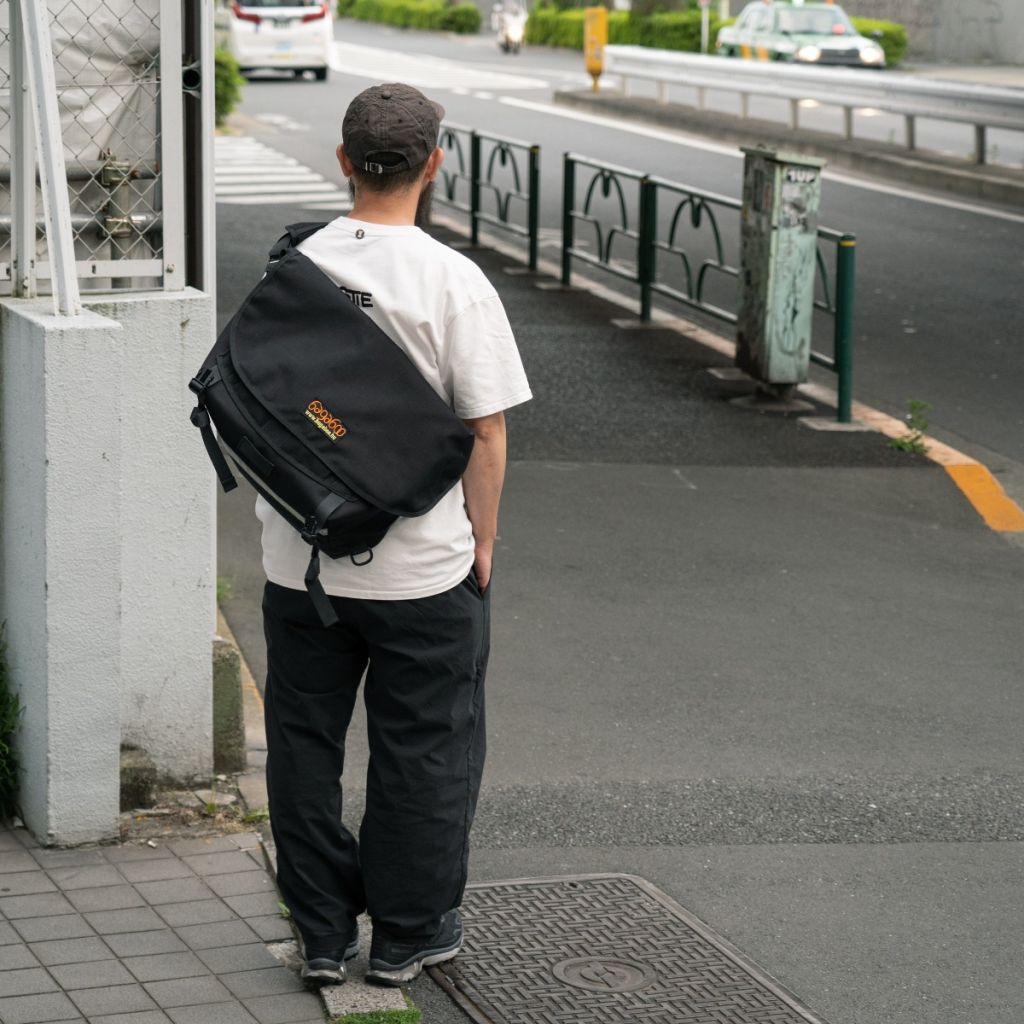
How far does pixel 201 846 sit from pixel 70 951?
1.94 feet

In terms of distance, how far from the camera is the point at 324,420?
336cm

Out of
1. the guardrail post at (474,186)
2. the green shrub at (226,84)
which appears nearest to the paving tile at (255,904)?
the guardrail post at (474,186)

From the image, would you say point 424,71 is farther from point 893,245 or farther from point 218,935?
point 218,935

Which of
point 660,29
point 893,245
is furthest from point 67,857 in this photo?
point 660,29

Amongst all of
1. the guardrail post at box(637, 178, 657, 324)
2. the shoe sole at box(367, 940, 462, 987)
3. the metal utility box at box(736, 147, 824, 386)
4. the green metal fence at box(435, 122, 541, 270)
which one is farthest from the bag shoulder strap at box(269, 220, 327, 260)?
the green metal fence at box(435, 122, 541, 270)

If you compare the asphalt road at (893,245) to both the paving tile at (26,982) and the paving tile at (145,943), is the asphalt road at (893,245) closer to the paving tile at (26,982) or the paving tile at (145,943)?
the paving tile at (145,943)

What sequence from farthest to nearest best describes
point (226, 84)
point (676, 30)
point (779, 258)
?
point (676, 30)
point (226, 84)
point (779, 258)

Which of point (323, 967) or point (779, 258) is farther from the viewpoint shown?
point (779, 258)

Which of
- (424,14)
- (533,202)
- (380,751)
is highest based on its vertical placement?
(424,14)

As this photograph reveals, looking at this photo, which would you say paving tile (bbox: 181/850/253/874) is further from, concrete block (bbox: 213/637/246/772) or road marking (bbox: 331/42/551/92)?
road marking (bbox: 331/42/551/92)

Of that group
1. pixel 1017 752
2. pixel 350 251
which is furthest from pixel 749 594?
pixel 350 251

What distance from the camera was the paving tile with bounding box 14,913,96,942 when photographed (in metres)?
3.88

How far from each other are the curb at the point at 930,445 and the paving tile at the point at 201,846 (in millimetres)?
4338

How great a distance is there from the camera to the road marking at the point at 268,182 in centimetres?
1859
